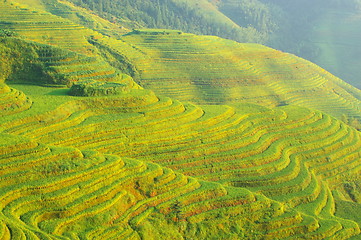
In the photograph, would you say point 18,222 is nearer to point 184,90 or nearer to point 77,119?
point 77,119

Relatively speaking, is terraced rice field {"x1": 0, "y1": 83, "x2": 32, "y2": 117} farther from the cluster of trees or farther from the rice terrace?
the cluster of trees

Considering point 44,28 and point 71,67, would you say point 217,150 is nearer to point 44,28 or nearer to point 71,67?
point 71,67

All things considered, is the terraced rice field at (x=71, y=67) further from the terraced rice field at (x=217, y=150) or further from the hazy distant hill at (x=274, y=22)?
the hazy distant hill at (x=274, y=22)

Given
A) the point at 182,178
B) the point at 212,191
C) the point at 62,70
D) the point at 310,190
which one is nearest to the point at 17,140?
the point at 182,178

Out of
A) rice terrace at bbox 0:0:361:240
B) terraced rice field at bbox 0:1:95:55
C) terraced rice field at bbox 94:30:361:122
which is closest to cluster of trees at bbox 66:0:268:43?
terraced rice field at bbox 94:30:361:122

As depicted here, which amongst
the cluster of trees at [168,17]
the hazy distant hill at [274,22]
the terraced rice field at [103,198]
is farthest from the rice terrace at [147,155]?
→ the hazy distant hill at [274,22]

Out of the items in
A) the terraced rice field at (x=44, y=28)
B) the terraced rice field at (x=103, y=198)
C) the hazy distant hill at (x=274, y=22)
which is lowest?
the terraced rice field at (x=103, y=198)
